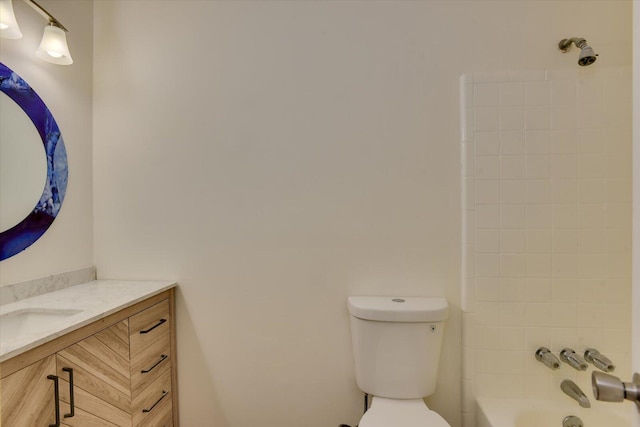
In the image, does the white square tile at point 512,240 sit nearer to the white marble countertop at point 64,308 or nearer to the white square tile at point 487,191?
the white square tile at point 487,191

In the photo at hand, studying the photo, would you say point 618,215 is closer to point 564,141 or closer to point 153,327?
point 564,141

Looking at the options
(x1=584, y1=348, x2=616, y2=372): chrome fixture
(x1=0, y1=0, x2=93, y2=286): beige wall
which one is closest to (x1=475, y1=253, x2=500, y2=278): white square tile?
(x1=584, y1=348, x2=616, y2=372): chrome fixture

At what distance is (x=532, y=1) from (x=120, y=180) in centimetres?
219

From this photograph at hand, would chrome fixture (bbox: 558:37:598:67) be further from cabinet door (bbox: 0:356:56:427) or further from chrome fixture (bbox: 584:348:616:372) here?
cabinet door (bbox: 0:356:56:427)

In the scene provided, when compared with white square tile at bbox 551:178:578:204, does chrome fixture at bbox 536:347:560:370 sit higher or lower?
lower

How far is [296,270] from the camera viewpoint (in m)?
1.53

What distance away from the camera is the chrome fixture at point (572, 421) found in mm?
1291

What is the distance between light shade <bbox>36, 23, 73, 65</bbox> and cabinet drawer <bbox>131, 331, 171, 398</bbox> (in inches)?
51.7

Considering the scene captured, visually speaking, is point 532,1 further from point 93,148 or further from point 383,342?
point 93,148

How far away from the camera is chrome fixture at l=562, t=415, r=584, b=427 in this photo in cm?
129

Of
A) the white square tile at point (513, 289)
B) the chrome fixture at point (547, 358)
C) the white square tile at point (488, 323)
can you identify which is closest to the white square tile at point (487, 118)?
the white square tile at point (513, 289)

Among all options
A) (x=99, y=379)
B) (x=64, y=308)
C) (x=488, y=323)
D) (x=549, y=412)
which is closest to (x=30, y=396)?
(x=99, y=379)

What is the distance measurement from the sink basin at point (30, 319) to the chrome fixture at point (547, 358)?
1877 mm

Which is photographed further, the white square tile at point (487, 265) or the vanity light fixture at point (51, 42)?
the white square tile at point (487, 265)
